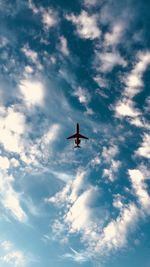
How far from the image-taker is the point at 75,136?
70.0 meters
